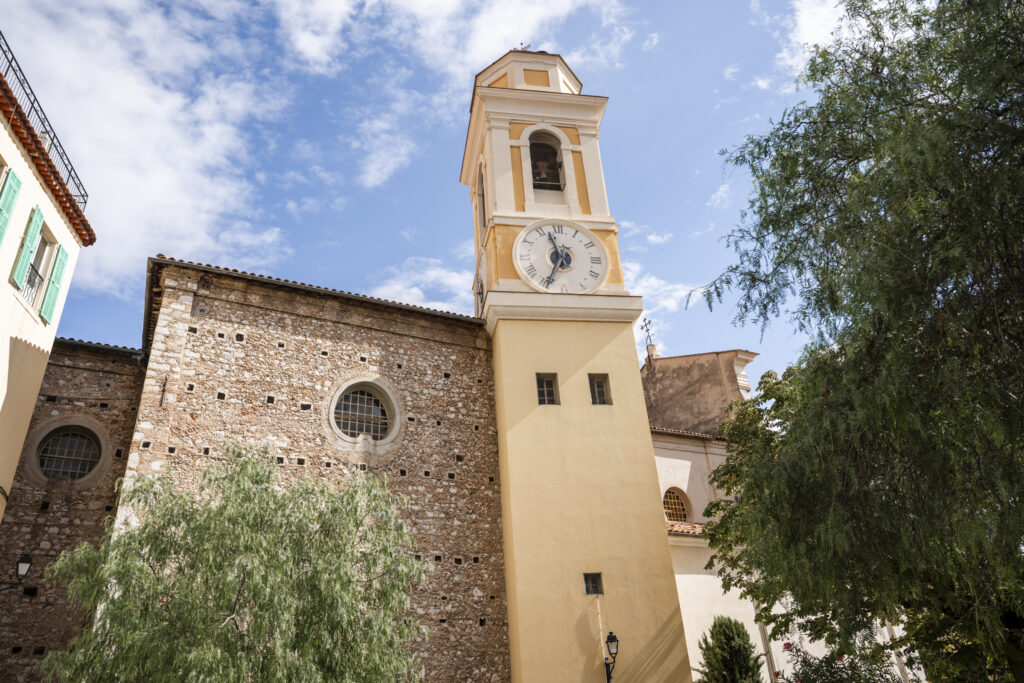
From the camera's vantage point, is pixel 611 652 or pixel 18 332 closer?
pixel 18 332

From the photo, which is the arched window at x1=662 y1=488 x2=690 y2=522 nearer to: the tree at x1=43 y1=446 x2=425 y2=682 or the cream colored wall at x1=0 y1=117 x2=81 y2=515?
the tree at x1=43 y1=446 x2=425 y2=682

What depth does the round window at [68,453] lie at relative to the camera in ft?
39.8

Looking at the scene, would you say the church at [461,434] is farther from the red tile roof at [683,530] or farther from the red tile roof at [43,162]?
the red tile roof at [43,162]

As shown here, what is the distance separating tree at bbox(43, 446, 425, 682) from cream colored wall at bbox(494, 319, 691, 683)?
3.55m

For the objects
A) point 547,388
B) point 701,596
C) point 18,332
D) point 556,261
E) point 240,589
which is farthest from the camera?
point 556,261

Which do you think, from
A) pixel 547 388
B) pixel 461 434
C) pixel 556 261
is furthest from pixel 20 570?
pixel 556 261

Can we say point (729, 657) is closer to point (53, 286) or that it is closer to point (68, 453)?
point (68, 453)

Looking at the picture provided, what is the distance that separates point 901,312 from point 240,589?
6.95 meters

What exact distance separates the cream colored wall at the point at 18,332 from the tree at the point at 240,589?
3.62 m

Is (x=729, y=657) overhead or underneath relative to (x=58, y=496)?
underneath

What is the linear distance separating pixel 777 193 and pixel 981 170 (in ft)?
6.29

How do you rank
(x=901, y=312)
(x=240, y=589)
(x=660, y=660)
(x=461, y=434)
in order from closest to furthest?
(x=901, y=312), (x=240, y=589), (x=660, y=660), (x=461, y=434)

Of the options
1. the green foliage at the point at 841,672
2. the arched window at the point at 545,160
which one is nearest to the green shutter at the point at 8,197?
the arched window at the point at 545,160

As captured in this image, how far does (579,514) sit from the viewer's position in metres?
12.7
